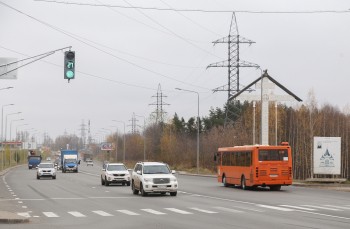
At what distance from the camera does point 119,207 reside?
26.7 m

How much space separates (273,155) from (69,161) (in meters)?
57.0

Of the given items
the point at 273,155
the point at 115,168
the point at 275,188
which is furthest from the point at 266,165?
the point at 115,168

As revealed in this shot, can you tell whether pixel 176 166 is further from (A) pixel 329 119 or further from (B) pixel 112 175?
(B) pixel 112 175

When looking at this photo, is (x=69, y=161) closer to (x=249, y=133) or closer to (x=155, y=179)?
(x=249, y=133)

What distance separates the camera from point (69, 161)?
94.3 m

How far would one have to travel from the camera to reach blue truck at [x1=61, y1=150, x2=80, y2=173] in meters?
93.7

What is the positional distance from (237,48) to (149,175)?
36.3m

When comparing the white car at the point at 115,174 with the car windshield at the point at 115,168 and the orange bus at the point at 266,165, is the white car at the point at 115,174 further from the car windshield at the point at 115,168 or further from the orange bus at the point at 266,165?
the orange bus at the point at 266,165

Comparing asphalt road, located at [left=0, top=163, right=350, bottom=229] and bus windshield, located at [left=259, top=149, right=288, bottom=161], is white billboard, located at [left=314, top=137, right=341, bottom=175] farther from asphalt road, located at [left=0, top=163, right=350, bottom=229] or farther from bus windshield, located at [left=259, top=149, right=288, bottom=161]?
asphalt road, located at [left=0, top=163, right=350, bottom=229]

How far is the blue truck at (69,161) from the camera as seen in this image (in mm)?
93688

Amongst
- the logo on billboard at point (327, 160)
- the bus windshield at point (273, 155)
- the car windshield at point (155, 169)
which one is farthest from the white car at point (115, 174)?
the logo on billboard at point (327, 160)

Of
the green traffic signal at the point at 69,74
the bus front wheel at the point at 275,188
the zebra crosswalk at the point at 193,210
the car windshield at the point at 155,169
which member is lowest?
the bus front wheel at the point at 275,188

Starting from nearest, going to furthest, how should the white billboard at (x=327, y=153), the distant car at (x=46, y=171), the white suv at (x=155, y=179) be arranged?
the white suv at (x=155, y=179), the white billboard at (x=327, y=153), the distant car at (x=46, y=171)

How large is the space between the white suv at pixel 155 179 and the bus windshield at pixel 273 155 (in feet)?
25.0
